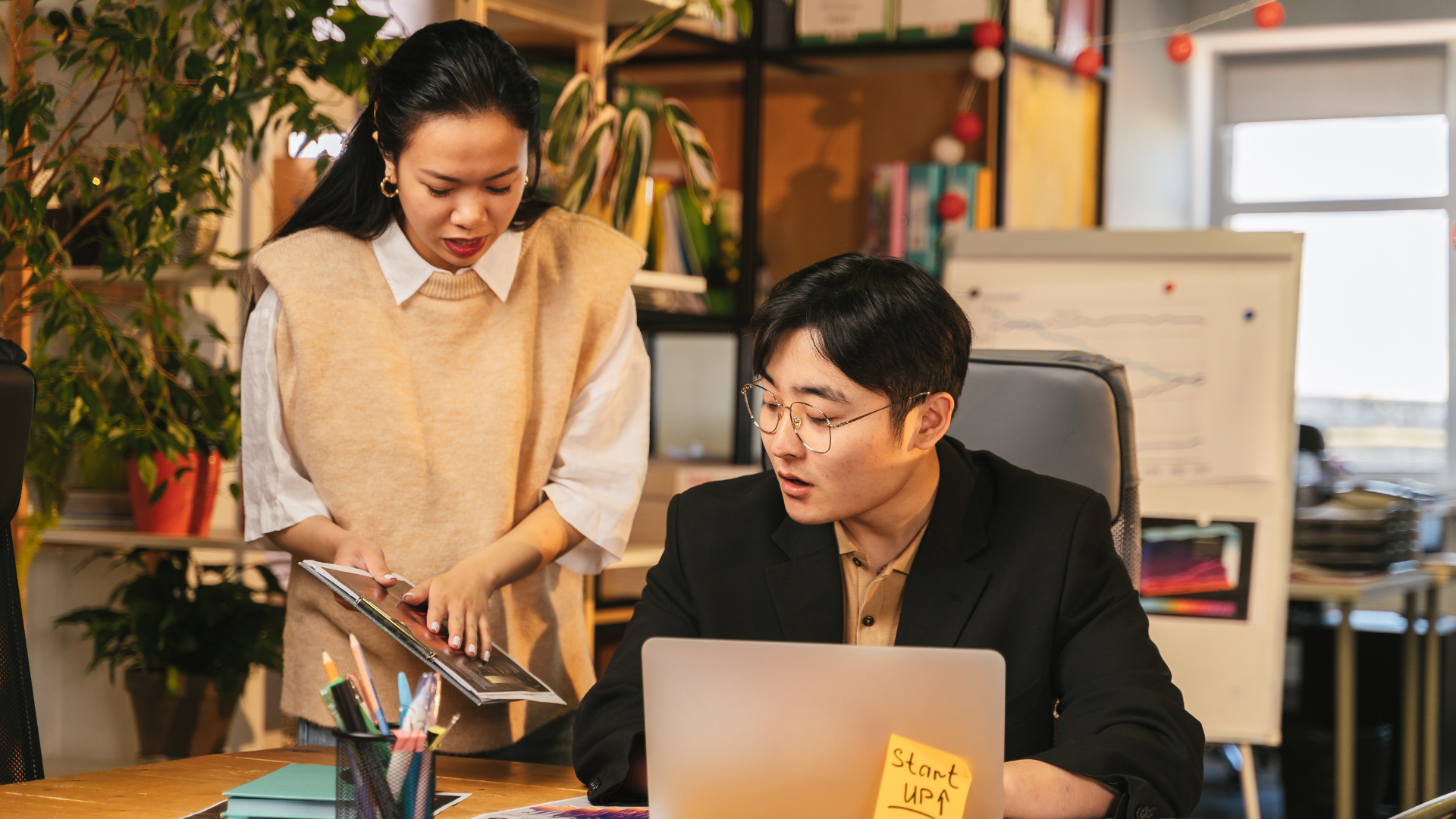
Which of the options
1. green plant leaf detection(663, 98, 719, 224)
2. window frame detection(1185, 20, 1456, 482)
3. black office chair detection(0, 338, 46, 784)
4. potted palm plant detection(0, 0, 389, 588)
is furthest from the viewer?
window frame detection(1185, 20, 1456, 482)

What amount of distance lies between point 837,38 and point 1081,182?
923 mm

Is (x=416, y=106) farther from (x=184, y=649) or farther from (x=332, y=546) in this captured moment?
(x=184, y=649)

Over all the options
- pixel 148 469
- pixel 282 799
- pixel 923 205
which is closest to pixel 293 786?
pixel 282 799

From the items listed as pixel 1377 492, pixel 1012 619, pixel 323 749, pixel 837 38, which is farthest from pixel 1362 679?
pixel 323 749

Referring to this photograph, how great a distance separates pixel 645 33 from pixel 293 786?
174 cm

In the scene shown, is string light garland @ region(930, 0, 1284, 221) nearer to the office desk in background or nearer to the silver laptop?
the office desk in background

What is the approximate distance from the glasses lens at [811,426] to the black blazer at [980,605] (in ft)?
0.46

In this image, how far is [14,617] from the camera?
139 centimetres

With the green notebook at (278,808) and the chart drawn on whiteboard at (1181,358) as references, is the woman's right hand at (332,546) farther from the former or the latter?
the chart drawn on whiteboard at (1181,358)

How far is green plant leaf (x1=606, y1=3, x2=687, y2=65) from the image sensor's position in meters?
2.55

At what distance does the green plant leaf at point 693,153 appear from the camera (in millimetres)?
2682

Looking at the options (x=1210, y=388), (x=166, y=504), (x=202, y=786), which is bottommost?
(x=202, y=786)

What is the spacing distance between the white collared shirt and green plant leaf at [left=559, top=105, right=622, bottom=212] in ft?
2.95

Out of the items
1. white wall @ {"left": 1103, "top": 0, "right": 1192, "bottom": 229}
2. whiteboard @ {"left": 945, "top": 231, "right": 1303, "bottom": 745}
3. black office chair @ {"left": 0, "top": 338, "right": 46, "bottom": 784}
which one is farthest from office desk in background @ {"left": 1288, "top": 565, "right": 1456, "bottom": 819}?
black office chair @ {"left": 0, "top": 338, "right": 46, "bottom": 784}
